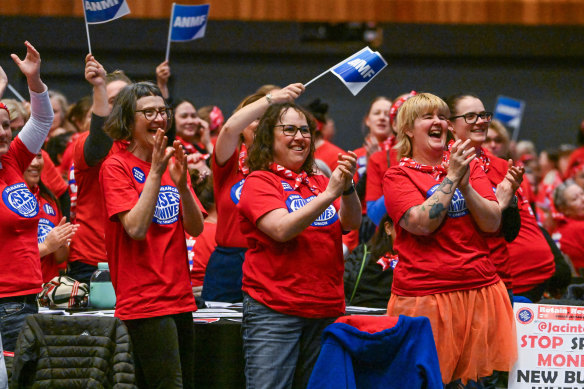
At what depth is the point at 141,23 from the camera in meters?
10.6

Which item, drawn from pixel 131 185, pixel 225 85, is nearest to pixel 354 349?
pixel 131 185

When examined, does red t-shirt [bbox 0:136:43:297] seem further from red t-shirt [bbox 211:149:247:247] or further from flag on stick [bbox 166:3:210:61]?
flag on stick [bbox 166:3:210:61]

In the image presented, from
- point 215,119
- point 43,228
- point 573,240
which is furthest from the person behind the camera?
point 215,119

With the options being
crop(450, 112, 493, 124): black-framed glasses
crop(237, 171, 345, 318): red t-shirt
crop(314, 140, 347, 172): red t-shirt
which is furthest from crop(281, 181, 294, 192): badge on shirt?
crop(314, 140, 347, 172): red t-shirt

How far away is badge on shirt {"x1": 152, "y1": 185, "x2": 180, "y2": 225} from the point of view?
359 cm

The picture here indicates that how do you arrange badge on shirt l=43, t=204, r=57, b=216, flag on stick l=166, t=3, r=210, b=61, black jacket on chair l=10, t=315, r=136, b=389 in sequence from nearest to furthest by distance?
black jacket on chair l=10, t=315, r=136, b=389, badge on shirt l=43, t=204, r=57, b=216, flag on stick l=166, t=3, r=210, b=61

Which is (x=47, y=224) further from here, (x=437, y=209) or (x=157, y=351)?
(x=437, y=209)

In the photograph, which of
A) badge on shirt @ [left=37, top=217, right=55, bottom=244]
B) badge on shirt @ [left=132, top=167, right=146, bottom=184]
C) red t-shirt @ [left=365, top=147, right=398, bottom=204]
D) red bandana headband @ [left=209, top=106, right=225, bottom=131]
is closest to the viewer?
badge on shirt @ [left=132, top=167, right=146, bottom=184]

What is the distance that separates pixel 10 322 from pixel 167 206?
834 millimetres

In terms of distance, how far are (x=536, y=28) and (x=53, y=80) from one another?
5901mm

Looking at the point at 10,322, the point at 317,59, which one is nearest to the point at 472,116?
the point at 10,322

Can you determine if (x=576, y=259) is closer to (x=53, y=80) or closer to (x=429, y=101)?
(x=429, y=101)

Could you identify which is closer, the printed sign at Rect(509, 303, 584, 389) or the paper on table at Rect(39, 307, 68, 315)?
the printed sign at Rect(509, 303, 584, 389)

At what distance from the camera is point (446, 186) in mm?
3494
